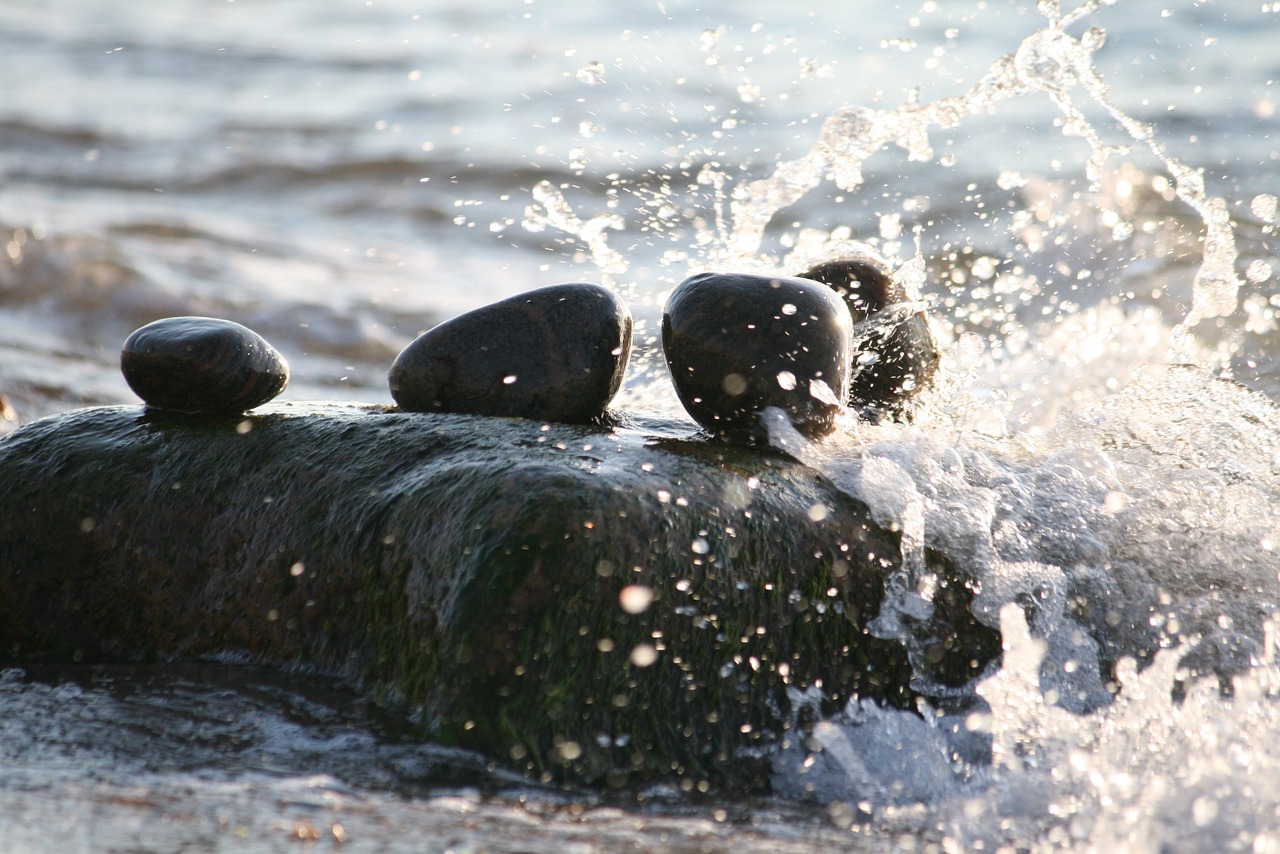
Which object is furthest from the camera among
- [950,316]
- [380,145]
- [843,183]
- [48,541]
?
[380,145]

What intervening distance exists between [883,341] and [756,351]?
2.74 feet

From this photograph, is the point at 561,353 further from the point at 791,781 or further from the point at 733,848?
the point at 733,848

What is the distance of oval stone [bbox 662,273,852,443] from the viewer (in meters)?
3.16

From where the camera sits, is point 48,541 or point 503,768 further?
point 48,541

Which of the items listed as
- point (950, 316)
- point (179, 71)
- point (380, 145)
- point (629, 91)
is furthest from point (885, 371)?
point (179, 71)

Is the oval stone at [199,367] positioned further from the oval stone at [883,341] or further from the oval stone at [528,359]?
the oval stone at [883,341]

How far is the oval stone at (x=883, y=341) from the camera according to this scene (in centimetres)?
386

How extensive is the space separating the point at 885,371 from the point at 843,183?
1.29 m

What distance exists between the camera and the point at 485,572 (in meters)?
2.49

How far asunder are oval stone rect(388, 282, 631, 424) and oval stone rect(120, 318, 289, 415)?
0.39 m

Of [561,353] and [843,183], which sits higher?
[843,183]

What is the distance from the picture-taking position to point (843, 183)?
490 cm

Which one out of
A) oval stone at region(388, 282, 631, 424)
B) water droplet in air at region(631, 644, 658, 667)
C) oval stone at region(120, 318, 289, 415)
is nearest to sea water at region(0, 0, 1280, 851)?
water droplet in air at region(631, 644, 658, 667)

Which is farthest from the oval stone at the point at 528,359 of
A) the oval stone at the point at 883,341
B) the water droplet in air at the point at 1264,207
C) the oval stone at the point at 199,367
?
the water droplet in air at the point at 1264,207
